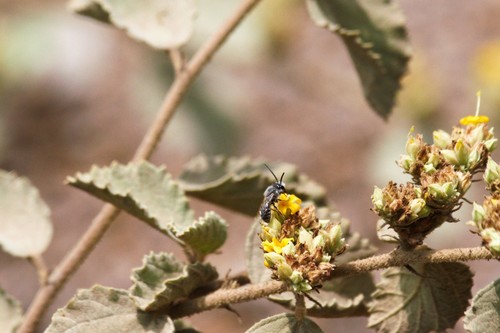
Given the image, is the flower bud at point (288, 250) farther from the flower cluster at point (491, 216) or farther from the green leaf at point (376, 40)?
the green leaf at point (376, 40)

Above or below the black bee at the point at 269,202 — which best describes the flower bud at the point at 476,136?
above

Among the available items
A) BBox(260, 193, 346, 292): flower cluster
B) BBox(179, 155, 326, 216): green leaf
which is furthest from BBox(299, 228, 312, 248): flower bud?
BBox(179, 155, 326, 216): green leaf

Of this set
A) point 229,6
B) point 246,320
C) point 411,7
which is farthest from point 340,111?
point 229,6

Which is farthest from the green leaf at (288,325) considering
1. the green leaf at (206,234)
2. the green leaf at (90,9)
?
the green leaf at (90,9)

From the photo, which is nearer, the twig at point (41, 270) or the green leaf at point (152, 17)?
the twig at point (41, 270)

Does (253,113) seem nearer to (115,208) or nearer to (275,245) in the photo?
(115,208)

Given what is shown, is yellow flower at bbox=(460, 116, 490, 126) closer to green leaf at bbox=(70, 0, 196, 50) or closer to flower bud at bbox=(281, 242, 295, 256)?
flower bud at bbox=(281, 242, 295, 256)

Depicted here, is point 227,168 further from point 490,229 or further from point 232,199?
point 490,229
